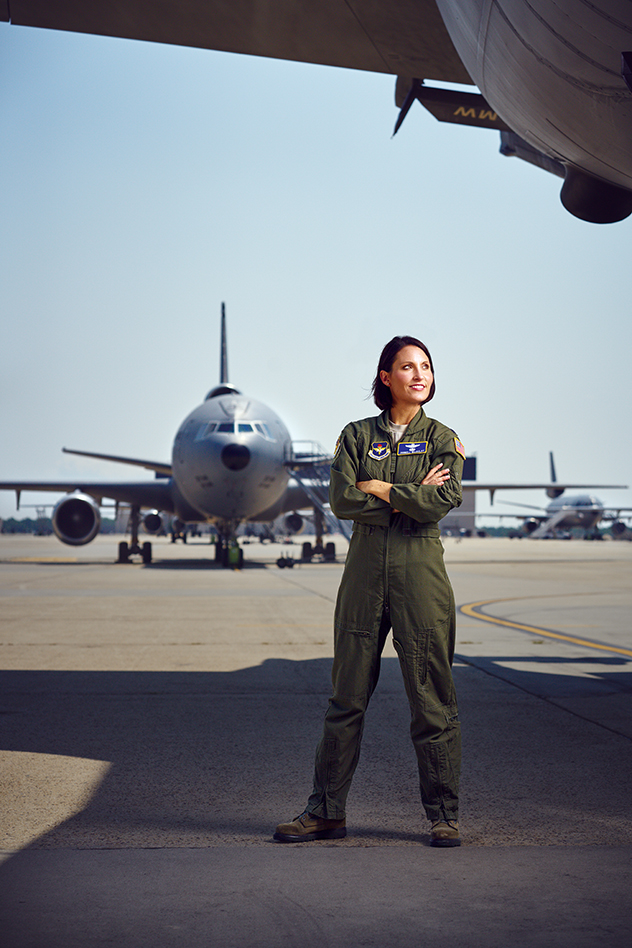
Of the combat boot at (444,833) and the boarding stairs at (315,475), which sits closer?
the combat boot at (444,833)

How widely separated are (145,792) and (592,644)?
576 centimetres

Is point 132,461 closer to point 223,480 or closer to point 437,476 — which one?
point 223,480

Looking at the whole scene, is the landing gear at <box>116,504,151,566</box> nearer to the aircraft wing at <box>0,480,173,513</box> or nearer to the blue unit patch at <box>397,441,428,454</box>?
the aircraft wing at <box>0,480,173,513</box>

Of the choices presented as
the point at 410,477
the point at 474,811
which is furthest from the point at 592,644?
the point at 410,477

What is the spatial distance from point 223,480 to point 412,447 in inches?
643

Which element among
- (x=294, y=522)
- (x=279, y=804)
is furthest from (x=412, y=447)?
(x=294, y=522)

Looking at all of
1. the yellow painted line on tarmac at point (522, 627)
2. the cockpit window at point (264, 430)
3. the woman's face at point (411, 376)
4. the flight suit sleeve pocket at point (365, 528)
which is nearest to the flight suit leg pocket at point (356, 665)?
the flight suit sleeve pocket at point (365, 528)

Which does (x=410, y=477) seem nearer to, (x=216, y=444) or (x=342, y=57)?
(x=342, y=57)

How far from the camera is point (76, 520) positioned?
22.0 meters

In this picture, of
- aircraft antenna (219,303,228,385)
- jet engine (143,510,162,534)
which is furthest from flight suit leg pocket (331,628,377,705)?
jet engine (143,510,162,534)

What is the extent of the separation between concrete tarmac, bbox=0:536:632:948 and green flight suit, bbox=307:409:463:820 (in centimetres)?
24

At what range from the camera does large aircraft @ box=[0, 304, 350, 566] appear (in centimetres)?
1931

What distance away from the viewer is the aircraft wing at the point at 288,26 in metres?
5.30

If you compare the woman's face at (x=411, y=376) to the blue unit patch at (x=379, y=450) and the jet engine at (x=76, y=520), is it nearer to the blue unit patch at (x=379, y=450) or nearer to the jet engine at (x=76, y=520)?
the blue unit patch at (x=379, y=450)
